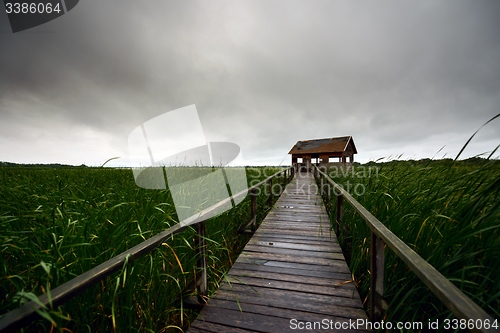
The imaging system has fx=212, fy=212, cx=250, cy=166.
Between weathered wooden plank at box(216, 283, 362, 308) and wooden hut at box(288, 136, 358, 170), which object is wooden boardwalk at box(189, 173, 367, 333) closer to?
weathered wooden plank at box(216, 283, 362, 308)

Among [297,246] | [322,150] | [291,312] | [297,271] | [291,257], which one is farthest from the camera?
[322,150]

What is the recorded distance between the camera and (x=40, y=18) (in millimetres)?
3795

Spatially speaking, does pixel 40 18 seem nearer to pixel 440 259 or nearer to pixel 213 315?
pixel 213 315

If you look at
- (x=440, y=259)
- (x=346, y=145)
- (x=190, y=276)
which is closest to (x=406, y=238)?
(x=440, y=259)

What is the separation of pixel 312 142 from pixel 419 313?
27800 mm

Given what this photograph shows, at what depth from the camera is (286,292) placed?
2320mm

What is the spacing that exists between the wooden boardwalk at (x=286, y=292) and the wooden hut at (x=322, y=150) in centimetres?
2174

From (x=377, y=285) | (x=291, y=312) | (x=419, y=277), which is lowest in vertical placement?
(x=291, y=312)

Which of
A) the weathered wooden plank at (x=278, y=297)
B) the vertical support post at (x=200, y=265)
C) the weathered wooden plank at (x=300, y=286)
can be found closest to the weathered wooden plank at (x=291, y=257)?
the weathered wooden plank at (x=300, y=286)

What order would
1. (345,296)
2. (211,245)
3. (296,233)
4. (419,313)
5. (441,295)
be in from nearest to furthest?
(441,295), (419,313), (345,296), (211,245), (296,233)

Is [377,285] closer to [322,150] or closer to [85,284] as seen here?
[85,284]

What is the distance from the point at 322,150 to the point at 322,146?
105 cm

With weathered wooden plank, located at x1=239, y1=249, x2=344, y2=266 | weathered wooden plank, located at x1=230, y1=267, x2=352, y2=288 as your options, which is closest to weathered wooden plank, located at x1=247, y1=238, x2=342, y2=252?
weathered wooden plank, located at x1=239, y1=249, x2=344, y2=266

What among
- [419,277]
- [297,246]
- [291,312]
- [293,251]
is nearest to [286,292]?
[291,312]
